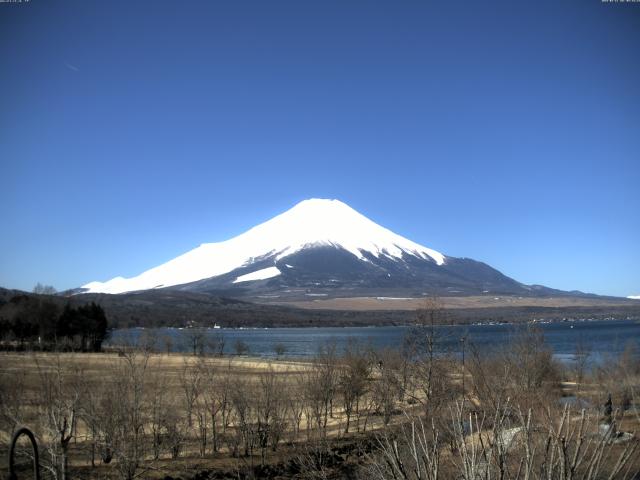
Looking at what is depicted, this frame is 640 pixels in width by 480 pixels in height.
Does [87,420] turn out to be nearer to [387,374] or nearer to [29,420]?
[29,420]

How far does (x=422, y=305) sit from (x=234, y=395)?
39.8 feet

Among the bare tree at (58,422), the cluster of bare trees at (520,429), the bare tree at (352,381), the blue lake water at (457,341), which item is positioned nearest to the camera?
the cluster of bare trees at (520,429)

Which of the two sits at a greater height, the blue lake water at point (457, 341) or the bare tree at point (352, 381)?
the bare tree at point (352, 381)

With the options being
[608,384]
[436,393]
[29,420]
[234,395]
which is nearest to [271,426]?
[234,395]

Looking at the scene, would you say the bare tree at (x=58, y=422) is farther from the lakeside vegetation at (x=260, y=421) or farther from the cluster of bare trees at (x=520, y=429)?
the cluster of bare trees at (x=520, y=429)

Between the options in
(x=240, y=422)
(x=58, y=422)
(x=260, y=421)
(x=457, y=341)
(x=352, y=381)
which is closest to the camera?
(x=58, y=422)

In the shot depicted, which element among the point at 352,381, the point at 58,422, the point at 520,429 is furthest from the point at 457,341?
the point at 520,429

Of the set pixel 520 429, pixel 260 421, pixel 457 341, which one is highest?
A: pixel 520 429

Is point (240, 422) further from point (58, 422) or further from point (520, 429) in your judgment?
point (520, 429)

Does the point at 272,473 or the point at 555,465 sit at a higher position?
the point at 555,465

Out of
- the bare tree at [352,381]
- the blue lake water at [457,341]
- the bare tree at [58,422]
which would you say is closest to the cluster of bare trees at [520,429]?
the blue lake water at [457,341]

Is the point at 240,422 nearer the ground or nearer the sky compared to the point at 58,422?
nearer the ground

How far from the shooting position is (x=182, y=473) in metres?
20.3

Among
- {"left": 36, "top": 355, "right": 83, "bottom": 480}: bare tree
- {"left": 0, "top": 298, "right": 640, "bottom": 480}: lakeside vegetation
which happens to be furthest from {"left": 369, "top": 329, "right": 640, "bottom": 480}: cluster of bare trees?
{"left": 36, "top": 355, "right": 83, "bottom": 480}: bare tree
